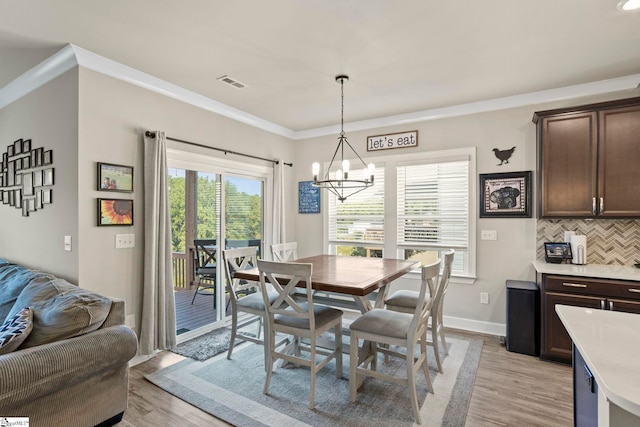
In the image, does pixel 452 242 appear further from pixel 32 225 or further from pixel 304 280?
pixel 32 225

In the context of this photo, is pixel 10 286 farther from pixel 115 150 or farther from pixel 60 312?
pixel 115 150

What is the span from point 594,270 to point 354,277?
2252mm

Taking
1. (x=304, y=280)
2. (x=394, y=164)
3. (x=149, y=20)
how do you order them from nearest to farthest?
(x=149, y=20)
(x=304, y=280)
(x=394, y=164)

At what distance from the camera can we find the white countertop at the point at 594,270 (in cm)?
282

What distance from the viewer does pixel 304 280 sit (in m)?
2.47

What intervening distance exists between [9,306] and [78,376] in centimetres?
117

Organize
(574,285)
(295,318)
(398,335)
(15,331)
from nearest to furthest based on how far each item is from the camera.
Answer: (15,331) → (398,335) → (295,318) → (574,285)

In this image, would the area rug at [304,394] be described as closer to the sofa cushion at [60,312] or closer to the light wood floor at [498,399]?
the light wood floor at [498,399]

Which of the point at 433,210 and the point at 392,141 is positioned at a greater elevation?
the point at 392,141

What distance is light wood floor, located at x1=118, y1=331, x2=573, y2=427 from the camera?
7.33ft

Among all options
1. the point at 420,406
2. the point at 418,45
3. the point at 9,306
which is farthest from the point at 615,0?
the point at 9,306

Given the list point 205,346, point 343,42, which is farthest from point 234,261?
point 343,42

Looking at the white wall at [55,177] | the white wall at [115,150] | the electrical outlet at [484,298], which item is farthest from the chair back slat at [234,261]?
the electrical outlet at [484,298]

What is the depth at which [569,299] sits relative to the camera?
300cm
